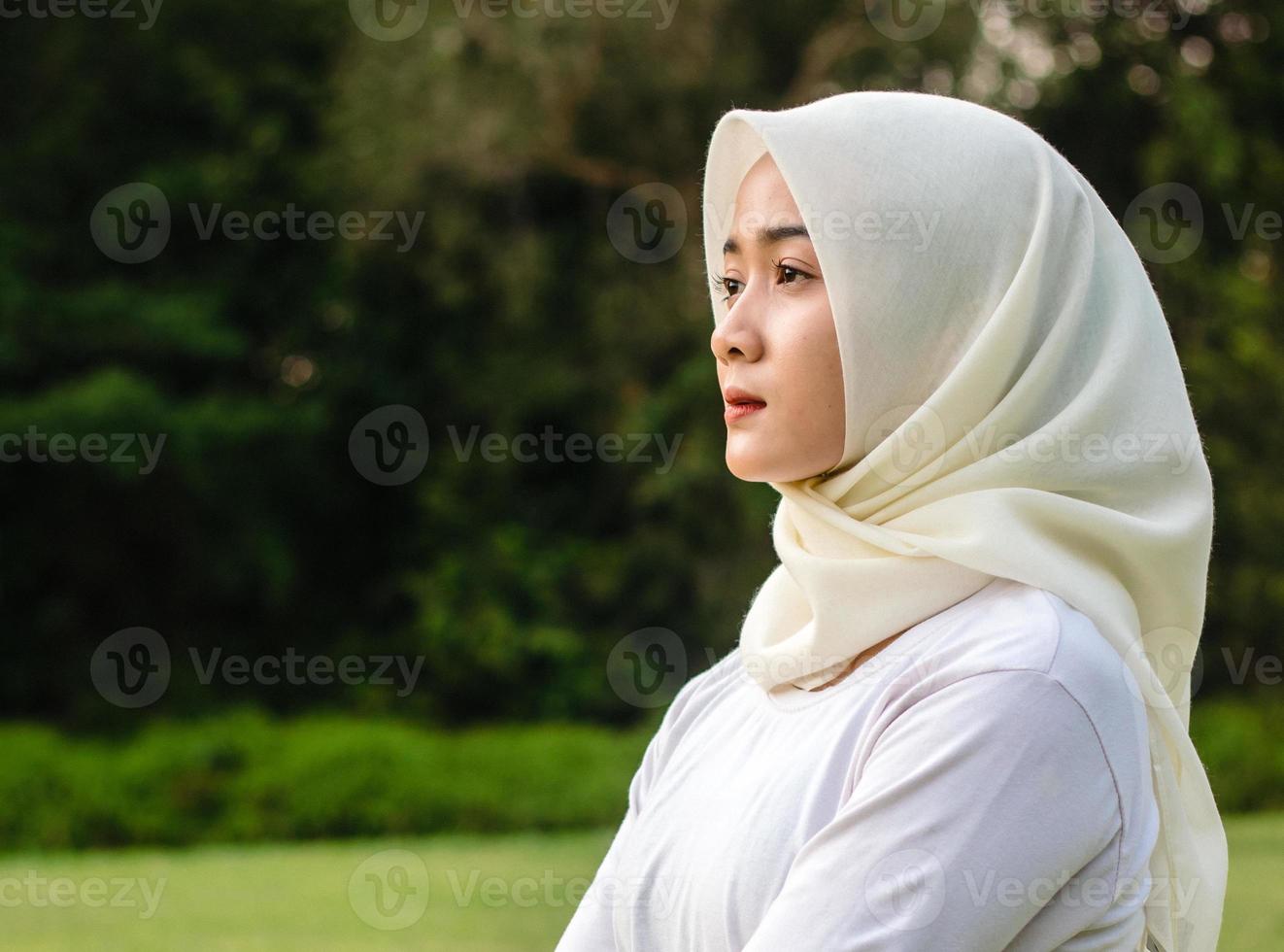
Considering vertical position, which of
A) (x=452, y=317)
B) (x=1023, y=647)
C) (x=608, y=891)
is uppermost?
(x=1023, y=647)

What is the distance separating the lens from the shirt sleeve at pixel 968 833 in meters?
1.08

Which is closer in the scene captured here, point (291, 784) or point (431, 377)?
point (291, 784)

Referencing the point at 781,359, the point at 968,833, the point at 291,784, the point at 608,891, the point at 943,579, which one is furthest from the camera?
the point at 291,784

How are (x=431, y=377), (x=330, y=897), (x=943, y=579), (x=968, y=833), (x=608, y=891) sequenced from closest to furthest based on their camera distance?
(x=968, y=833), (x=943, y=579), (x=608, y=891), (x=330, y=897), (x=431, y=377)

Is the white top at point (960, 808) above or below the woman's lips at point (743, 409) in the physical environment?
below

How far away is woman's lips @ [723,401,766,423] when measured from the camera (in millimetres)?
1385

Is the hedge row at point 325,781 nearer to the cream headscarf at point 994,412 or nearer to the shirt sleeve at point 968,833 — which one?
the cream headscarf at point 994,412

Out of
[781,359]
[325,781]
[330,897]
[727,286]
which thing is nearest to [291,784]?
[325,781]

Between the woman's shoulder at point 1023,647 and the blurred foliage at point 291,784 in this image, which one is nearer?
the woman's shoulder at point 1023,647

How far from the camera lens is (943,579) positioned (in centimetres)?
125

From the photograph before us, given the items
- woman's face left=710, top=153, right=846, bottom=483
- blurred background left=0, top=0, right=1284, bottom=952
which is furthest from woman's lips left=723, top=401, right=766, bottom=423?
blurred background left=0, top=0, right=1284, bottom=952

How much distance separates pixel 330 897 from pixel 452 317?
230 inches

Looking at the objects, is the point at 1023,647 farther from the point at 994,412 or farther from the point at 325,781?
the point at 325,781

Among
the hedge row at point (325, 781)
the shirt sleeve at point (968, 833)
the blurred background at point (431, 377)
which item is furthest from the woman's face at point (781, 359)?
the hedge row at point (325, 781)
